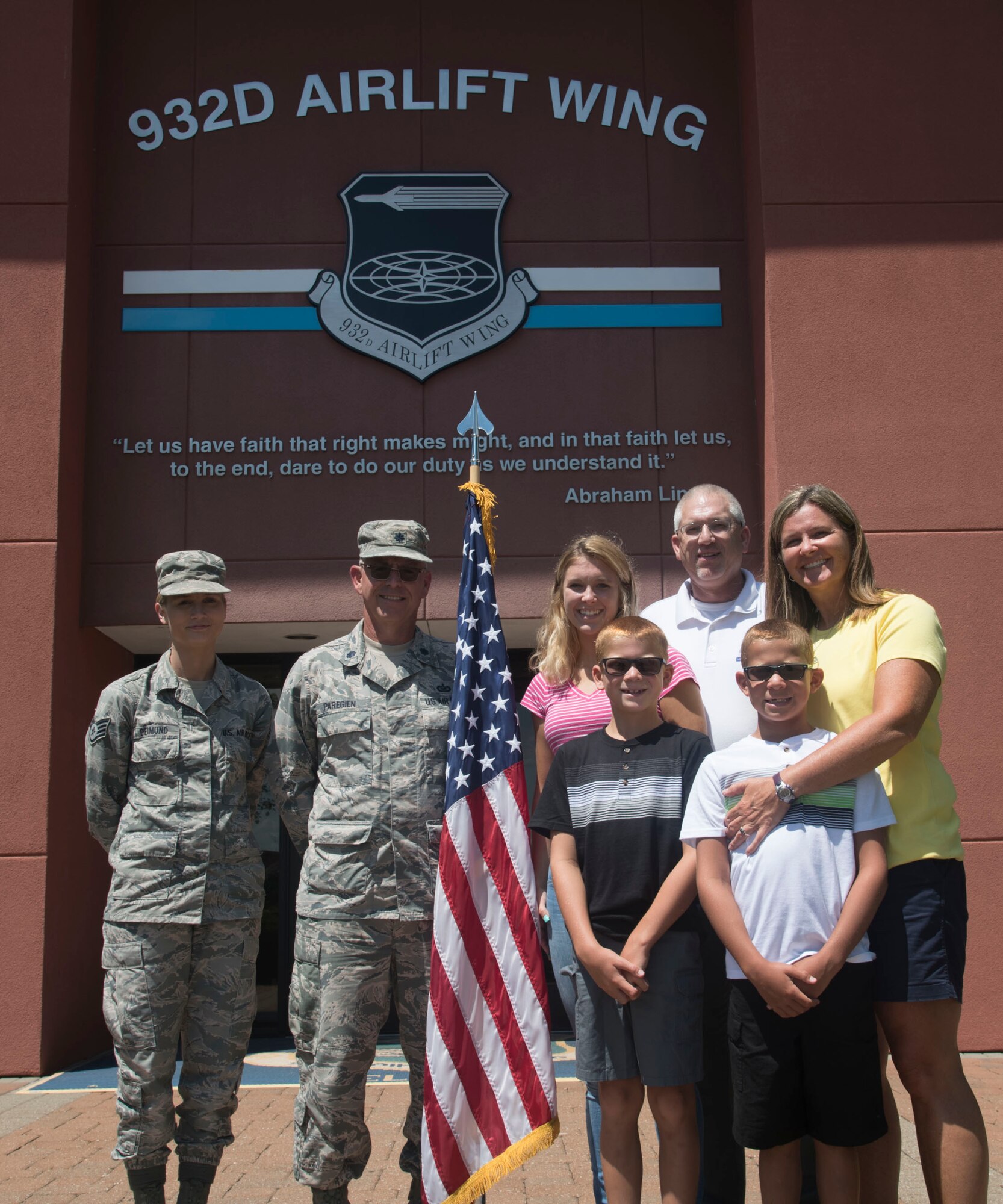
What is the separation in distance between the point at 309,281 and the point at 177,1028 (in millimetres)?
4682

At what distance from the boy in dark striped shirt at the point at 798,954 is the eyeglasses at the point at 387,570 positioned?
117 cm

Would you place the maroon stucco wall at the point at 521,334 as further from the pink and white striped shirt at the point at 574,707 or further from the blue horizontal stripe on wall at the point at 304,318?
the pink and white striped shirt at the point at 574,707

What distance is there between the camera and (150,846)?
3373mm

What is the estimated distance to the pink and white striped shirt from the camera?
10.4 ft

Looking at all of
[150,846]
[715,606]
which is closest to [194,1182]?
[150,846]

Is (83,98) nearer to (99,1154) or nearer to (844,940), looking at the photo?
(99,1154)

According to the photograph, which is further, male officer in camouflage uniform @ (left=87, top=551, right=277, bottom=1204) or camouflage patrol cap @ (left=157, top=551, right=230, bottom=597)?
camouflage patrol cap @ (left=157, top=551, right=230, bottom=597)

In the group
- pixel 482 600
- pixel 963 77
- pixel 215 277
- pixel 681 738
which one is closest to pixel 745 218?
Answer: pixel 963 77

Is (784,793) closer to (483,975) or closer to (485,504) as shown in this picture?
(483,975)

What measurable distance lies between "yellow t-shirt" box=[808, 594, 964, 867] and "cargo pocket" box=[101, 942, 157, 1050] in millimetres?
2100

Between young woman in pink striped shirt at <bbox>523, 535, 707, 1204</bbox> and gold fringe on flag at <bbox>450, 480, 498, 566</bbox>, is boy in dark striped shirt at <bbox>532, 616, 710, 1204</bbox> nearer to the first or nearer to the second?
young woman in pink striped shirt at <bbox>523, 535, 707, 1204</bbox>

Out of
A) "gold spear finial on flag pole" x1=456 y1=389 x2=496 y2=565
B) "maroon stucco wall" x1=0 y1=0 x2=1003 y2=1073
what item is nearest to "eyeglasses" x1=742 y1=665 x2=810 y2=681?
"gold spear finial on flag pole" x1=456 y1=389 x2=496 y2=565

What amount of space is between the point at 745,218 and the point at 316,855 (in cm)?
527

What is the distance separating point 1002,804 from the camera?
5.96m
